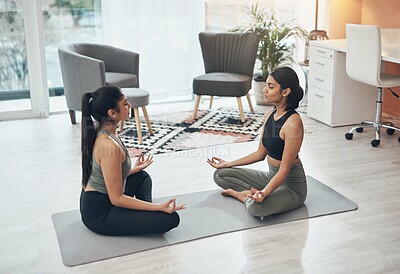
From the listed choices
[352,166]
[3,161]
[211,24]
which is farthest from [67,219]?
[211,24]

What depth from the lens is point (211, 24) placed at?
617 cm

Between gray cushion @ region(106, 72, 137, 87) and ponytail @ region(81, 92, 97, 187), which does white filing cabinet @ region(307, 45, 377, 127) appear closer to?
gray cushion @ region(106, 72, 137, 87)

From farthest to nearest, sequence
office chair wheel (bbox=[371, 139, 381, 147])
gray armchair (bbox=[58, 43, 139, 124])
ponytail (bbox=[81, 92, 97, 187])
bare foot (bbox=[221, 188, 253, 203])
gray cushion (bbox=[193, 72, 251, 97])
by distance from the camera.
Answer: gray cushion (bbox=[193, 72, 251, 97])
gray armchair (bbox=[58, 43, 139, 124])
office chair wheel (bbox=[371, 139, 381, 147])
bare foot (bbox=[221, 188, 253, 203])
ponytail (bbox=[81, 92, 97, 187])

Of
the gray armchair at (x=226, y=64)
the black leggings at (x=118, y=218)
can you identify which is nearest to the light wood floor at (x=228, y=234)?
the black leggings at (x=118, y=218)

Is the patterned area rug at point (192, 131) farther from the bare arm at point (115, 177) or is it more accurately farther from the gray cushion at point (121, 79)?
the bare arm at point (115, 177)

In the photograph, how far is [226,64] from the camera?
573 centimetres

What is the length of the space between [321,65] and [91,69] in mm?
1976

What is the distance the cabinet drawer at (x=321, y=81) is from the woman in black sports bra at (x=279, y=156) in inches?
73.0

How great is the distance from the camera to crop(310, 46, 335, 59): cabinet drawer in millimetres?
5100

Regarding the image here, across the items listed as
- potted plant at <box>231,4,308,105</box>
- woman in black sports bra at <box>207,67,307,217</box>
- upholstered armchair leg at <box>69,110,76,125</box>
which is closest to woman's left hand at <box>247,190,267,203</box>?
woman in black sports bra at <box>207,67,307,217</box>

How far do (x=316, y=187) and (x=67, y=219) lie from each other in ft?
5.10

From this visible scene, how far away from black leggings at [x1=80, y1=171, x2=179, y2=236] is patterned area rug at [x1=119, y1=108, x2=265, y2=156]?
4.95 ft

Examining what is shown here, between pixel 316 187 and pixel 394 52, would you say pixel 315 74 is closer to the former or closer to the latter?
pixel 394 52

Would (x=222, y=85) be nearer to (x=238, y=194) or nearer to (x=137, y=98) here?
(x=137, y=98)
